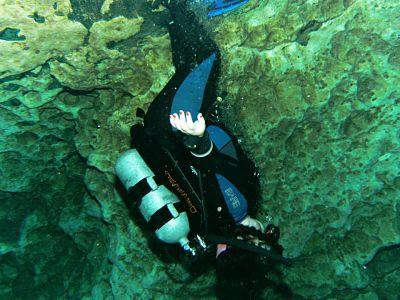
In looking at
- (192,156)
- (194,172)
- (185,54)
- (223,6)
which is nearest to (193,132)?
(192,156)

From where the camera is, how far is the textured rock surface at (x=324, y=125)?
3.46 metres

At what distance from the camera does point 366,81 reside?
11.3 ft

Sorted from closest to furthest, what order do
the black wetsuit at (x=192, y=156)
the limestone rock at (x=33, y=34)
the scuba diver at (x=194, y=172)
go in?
1. the scuba diver at (x=194, y=172)
2. the black wetsuit at (x=192, y=156)
3. the limestone rock at (x=33, y=34)

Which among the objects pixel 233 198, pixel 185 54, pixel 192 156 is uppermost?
pixel 185 54

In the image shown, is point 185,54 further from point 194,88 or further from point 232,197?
point 232,197

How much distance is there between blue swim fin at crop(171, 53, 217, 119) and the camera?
3820mm

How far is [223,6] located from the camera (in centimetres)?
390

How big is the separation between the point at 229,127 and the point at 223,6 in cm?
146

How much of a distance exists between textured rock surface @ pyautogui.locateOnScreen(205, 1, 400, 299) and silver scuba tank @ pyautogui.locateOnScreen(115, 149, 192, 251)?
4.56 ft

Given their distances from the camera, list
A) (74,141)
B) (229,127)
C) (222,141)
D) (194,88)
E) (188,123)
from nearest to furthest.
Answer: (188,123) < (222,141) < (194,88) < (229,127) < (74,141)

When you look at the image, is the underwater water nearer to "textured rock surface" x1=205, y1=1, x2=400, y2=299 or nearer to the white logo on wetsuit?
"textured rock surface" x1=205, y1=1, x2=400, y2=299

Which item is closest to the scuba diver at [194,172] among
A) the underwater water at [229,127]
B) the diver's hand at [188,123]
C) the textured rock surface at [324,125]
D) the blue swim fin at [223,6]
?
the diver's hand at [188,123]

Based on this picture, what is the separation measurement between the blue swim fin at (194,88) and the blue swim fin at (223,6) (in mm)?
540

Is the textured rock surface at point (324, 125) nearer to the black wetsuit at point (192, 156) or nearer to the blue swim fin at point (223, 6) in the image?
the blue swim fin at point (223, 6)
